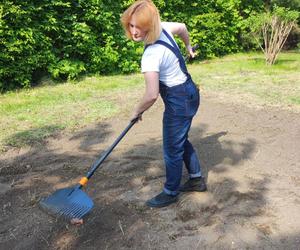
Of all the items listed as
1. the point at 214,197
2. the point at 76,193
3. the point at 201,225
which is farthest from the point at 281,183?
the point at 76,193

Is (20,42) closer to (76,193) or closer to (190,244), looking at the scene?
(76,193)

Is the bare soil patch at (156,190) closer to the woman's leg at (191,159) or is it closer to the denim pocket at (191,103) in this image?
the woman's leg at (191,159)

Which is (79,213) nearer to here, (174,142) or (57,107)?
(174,142)

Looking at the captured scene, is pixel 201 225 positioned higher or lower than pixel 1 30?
lower

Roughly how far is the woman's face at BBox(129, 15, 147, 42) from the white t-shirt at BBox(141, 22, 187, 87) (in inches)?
3.9

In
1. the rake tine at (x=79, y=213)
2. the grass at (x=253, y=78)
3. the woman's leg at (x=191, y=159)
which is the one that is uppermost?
the woman's leg at (x=191, y=159)

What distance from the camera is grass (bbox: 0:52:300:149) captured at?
6.22 metres

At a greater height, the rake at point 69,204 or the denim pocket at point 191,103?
the denim pocket at point 191,103

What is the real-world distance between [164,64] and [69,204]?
134 cm

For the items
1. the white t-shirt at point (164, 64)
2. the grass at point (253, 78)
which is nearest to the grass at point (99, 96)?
the grass at point (253, 78)

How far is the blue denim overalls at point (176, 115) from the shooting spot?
3.47 m

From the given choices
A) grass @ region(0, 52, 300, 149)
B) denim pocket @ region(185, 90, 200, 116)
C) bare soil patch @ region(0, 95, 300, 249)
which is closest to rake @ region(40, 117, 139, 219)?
bare soil patch @ region(0, 95, 300, 249)

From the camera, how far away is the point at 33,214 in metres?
3.79

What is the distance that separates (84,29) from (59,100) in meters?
1.95
